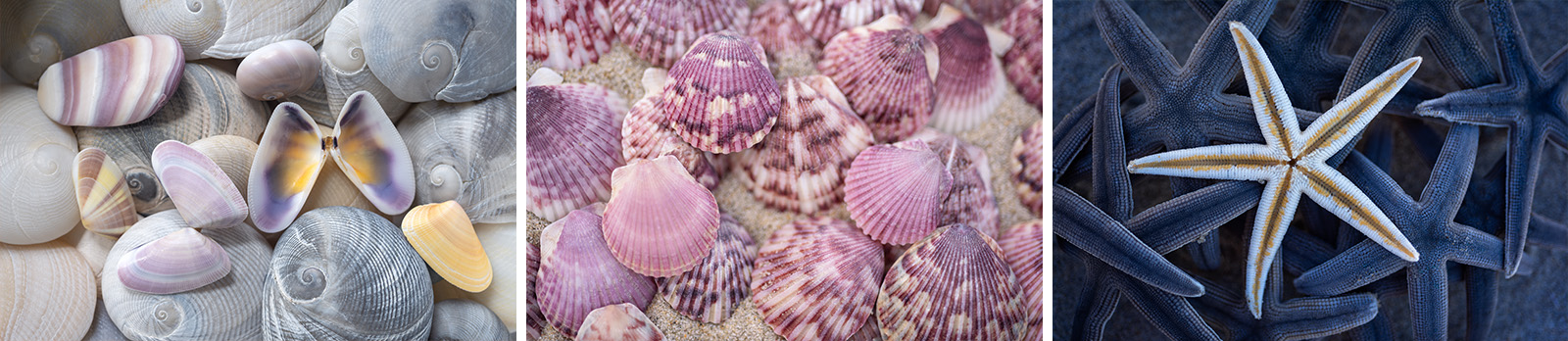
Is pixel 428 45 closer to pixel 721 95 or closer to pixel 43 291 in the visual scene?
pixel 721 95

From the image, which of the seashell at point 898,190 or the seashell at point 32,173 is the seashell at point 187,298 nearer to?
the seashell at point 32,173

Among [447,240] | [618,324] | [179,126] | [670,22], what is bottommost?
[618,324]

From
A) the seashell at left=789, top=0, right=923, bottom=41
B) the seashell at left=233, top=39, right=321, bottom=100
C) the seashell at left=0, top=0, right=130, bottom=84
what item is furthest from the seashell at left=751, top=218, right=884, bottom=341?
the seashell at left=0, top=0, right=130, bottom=84

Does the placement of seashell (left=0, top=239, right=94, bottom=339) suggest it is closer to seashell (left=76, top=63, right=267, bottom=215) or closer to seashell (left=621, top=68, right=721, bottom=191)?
seashell (left=76, top=63, right=267, bottom=215)

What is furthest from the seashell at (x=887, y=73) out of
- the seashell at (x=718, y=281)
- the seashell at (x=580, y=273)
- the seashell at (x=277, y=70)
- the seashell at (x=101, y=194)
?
the seashell at (x=101, y=194)

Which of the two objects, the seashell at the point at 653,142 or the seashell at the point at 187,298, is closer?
the seashell at the point at 187,298

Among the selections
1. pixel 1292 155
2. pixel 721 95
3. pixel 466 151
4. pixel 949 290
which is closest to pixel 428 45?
pixel 466 151
